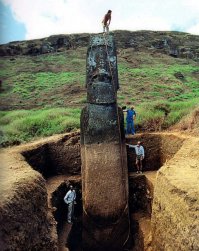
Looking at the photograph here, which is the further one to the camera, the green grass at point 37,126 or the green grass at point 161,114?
the green grass at point 161,114

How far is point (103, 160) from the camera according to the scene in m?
10.5

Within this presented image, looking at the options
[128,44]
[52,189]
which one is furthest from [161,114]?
[128,44]

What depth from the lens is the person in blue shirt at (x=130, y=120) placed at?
1340 centimetres

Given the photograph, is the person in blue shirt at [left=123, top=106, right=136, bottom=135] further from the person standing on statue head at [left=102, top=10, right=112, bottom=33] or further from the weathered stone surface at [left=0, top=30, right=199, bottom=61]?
the weathered stone surface at [left=0, top=30, right=199, bottom=61]

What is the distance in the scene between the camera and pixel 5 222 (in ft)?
20.1

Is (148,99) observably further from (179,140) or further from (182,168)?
(182,168)

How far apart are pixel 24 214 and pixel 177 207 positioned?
2.79 metres

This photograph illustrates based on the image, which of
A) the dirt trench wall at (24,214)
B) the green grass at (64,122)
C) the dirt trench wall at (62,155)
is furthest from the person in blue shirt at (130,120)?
the dirt trench wall at (24,214)

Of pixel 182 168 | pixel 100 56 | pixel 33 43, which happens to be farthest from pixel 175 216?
pixel 33 43

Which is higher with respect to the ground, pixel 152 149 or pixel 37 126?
pixel 37 126

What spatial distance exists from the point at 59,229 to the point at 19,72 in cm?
2232

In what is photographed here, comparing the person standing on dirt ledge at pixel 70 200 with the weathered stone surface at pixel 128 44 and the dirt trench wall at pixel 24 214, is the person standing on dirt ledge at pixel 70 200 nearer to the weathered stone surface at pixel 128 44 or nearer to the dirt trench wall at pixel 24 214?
the dirt trench wall at pixel 24 214

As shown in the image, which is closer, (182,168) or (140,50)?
(182,168)

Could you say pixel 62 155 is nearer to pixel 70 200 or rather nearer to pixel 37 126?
pixel 70 200
